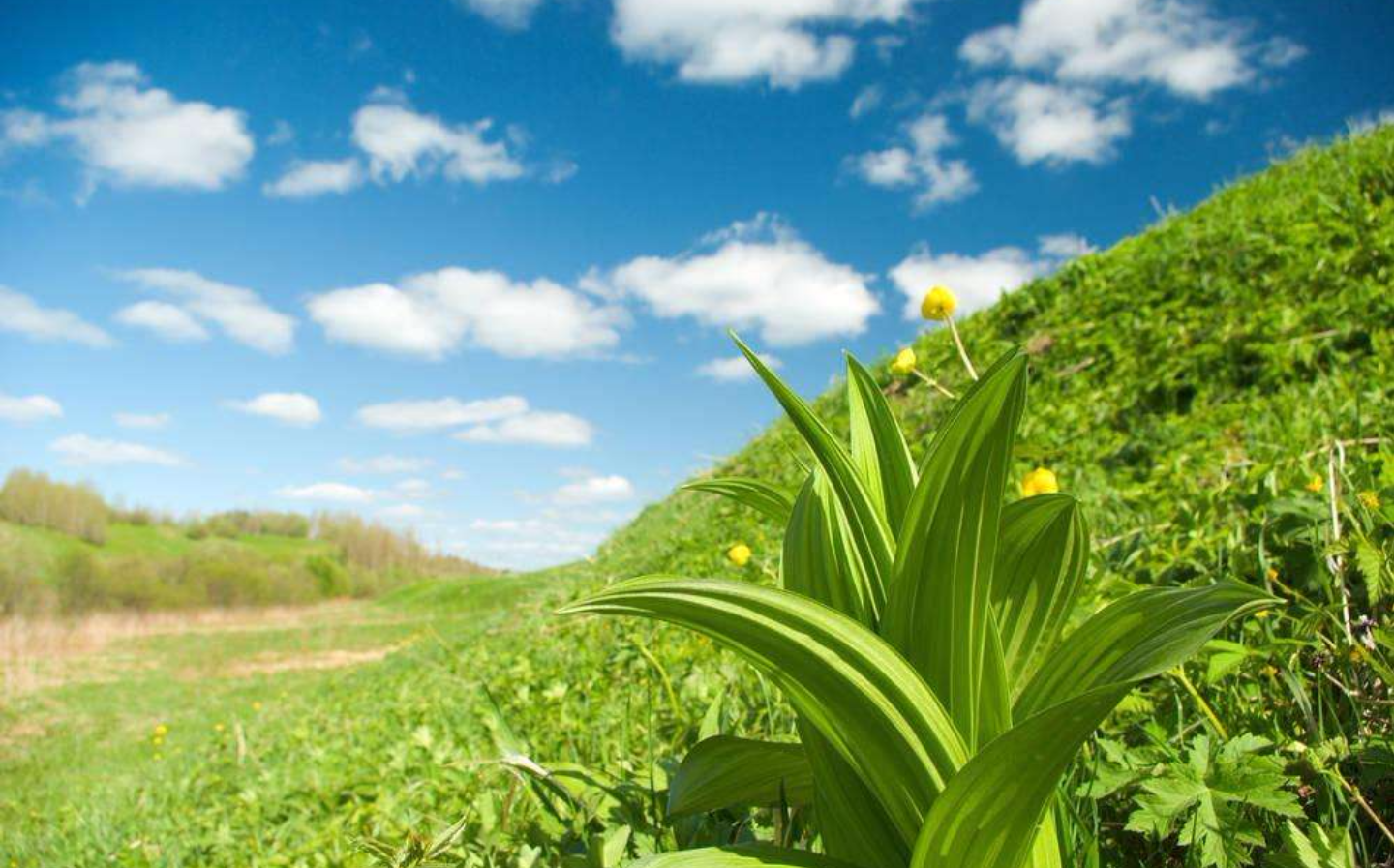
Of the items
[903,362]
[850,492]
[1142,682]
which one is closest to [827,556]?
[850,492]

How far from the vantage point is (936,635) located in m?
0.87

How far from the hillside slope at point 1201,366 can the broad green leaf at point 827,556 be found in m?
0.59

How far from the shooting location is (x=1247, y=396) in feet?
11.9

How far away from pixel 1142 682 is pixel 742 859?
78cm

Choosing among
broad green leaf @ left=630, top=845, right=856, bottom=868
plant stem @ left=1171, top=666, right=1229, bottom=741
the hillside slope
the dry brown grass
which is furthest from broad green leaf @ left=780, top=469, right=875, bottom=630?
the dry brown grass

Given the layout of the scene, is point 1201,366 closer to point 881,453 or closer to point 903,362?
point 903,362

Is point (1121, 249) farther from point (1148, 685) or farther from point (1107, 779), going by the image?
point (1107, 779)

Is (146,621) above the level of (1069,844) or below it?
below

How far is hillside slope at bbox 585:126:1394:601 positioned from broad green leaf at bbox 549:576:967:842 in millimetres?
752

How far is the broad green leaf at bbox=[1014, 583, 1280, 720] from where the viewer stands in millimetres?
790

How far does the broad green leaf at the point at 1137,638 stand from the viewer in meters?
0.79

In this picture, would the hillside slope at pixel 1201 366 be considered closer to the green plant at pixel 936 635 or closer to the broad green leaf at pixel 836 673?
the green plant at pixel 936 635

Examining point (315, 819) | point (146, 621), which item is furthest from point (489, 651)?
point (146, 621)

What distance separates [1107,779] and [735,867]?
0.76 meters
